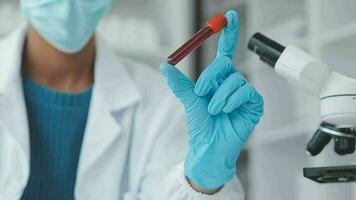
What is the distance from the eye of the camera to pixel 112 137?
1.48m

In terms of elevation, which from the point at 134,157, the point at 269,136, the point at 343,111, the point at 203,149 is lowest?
the point at 269,136

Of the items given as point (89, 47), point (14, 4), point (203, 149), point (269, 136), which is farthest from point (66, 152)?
point (14, 4)

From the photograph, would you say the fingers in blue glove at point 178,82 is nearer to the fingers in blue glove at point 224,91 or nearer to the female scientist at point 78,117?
the fingers in blue glove at point 224,91

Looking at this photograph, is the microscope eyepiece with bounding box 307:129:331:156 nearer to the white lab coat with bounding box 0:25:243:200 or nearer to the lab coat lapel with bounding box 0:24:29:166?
the white lab coat with bounding box 0:25:243:200

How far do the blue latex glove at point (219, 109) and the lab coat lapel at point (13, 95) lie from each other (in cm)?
46

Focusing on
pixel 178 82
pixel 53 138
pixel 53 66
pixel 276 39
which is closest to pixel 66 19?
pixel 53 66

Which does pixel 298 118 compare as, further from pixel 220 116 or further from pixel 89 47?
pixel 220 116

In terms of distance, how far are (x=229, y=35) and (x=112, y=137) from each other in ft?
1.67

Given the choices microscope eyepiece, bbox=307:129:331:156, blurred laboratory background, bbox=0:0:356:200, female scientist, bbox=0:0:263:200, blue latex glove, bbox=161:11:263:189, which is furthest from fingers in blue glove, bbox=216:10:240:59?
blurred laboratory background, bbox=0:0:356:200

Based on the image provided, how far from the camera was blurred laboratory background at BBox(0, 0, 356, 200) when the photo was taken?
74.4 inches

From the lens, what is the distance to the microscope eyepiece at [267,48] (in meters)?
1.02

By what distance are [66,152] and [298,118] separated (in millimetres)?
884

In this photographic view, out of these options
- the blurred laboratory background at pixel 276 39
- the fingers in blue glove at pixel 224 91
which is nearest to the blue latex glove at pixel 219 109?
the fingers in blue glove at pixel 224 91

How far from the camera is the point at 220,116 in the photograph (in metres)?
1.09
